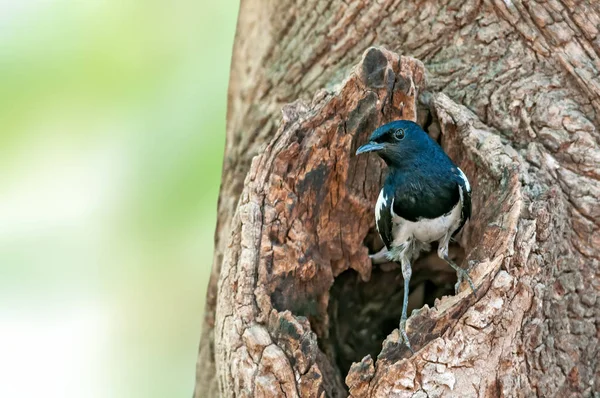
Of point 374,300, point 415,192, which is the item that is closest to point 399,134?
point 415,192

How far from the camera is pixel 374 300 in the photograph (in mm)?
3525

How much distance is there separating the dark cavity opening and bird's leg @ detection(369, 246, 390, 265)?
0.21ft

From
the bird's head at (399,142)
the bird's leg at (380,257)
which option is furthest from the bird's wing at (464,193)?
the bird's leg at (380,257)

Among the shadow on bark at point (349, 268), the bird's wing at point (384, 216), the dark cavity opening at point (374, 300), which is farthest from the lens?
the dark cavity opening at point (374, 300)

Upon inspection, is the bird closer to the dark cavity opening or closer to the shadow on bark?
the shadow on bark

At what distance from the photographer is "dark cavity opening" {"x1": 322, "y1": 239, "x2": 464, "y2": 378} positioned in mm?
3329

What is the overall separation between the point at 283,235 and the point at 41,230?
7.56ft

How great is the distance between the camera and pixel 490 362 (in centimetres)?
254

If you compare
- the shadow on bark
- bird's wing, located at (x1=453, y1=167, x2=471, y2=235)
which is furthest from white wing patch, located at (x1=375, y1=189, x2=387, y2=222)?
bird's wing, located at (x1=453, y1=167, x2=471, y2=235)

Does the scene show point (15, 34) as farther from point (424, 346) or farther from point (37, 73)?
point (424, 346)

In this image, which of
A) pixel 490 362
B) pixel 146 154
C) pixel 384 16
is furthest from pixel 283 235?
pixel 146 154

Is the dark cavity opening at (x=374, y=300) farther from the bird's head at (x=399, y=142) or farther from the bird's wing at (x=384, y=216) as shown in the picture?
the bird's head at (x=399, y=142)

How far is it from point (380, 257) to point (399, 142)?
2.08ft

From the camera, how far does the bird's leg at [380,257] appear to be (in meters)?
3.42
